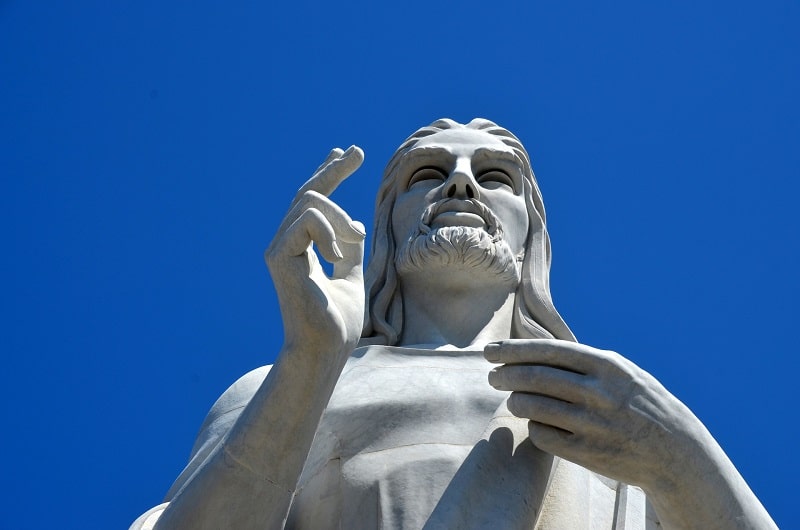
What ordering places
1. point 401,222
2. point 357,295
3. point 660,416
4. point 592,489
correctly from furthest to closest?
point 401,222, point 592,489, point 357,295, point 660,416

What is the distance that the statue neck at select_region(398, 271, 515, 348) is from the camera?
10734 millimetres

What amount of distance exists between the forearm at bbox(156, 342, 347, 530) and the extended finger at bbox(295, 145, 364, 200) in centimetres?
104

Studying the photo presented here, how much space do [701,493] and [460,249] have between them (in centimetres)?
298

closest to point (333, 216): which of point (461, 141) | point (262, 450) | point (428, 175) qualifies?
point (262, 450)

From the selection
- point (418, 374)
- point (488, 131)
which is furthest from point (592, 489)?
point (488, 131)

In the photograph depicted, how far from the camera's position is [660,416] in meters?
8.16

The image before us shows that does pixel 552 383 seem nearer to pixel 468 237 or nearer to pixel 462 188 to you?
pixel 468 237

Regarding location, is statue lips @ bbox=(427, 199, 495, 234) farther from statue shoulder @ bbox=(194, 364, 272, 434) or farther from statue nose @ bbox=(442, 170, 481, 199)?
statue shoulder @ bbox=(194, 364, 272, 434)

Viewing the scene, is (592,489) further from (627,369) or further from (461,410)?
(627,369)

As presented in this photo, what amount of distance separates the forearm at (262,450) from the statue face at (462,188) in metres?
2.72

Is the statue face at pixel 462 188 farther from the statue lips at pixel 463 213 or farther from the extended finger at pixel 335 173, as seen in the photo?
the extended finger at pixel 335 173

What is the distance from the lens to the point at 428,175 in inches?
453

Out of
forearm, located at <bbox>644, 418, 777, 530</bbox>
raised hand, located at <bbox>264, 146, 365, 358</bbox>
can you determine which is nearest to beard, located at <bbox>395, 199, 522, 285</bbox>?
raised hand, located at <bbox>264, 146, 365, 358</bbox>

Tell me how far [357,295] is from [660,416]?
169 cm
